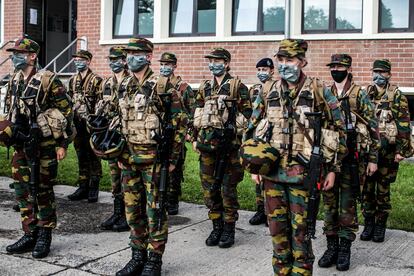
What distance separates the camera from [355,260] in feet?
19.7

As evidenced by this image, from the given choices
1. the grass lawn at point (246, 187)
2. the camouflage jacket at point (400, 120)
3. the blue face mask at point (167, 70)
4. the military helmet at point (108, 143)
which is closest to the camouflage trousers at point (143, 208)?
the military helmet at point (108, 143)

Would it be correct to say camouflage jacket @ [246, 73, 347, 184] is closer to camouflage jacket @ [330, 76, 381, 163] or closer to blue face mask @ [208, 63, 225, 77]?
camouflage jacket @ [330, 76, 381, 163]

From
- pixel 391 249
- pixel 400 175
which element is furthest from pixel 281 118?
pixel 400 175

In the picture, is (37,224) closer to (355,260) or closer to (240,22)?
(355,260)

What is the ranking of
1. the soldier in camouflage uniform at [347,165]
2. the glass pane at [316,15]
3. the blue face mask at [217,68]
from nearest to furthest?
the soldier in camouflage uniform at [347,165] → the blue face mask at [217,68] → the glass pane at [316,15]

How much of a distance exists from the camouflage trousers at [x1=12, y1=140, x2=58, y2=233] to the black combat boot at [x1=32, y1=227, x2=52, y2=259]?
0.08 meters

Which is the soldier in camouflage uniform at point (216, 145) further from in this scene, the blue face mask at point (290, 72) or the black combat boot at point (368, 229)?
the blue face mask at point (290, 72)

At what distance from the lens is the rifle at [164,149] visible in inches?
206

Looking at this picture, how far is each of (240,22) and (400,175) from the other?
5.41 m

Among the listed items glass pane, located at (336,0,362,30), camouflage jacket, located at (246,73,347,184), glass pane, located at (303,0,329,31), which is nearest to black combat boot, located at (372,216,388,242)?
camouflage jacket, located at (246,73,347,184)

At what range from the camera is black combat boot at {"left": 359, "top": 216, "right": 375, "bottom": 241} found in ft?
22.1

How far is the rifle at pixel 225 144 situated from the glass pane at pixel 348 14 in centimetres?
734

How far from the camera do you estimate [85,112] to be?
8.28m

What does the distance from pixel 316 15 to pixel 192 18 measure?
10.1 ft
